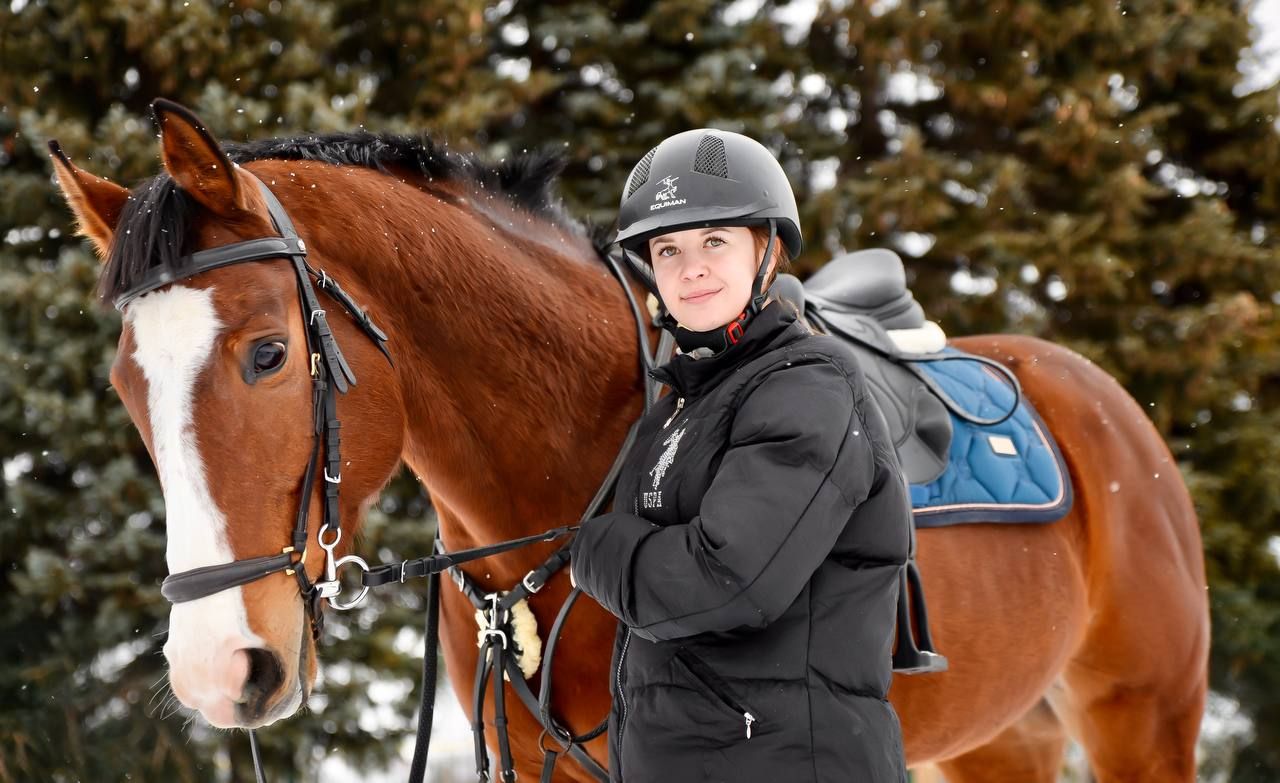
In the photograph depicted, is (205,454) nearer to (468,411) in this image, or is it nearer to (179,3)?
(468,411)

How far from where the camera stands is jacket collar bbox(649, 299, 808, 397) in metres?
1.64

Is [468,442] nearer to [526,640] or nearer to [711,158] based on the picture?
[526,640]

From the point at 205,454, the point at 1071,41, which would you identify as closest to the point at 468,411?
the point at 205,454

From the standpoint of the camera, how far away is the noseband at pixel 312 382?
172 cm

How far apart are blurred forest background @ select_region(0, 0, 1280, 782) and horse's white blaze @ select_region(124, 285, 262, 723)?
3342mm

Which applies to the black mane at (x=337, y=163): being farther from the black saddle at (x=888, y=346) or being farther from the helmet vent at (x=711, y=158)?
the helmet vent at (x=711, y=158)

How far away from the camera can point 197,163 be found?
1795 mm

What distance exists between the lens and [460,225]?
223 cm

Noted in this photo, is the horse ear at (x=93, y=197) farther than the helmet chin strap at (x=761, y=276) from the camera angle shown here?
Yes

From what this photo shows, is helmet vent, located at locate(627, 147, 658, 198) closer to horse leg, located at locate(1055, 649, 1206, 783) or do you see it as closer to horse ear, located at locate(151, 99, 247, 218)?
horse ear, located at locate(151, 99, 247, 218)

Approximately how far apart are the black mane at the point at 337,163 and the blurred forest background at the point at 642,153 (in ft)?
8.09

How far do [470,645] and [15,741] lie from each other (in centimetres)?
373

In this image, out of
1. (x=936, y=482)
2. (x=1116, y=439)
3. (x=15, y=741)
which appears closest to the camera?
(x=936, y=482)

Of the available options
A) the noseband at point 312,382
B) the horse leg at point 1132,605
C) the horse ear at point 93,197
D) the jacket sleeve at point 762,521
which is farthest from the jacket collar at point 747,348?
the horse leg at point 1132,605
